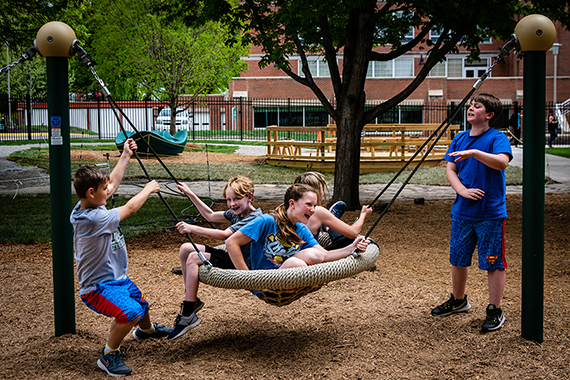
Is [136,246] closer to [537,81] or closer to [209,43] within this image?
[537,81]

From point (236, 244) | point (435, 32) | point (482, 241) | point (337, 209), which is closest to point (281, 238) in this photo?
point (236, 244)

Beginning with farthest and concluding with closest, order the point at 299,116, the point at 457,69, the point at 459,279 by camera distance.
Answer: the point at 457,69, the point at 299,116, the point at 459,279

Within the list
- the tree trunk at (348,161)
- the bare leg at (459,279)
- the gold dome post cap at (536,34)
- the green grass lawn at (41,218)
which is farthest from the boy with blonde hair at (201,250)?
the tree trunk at (348,161)

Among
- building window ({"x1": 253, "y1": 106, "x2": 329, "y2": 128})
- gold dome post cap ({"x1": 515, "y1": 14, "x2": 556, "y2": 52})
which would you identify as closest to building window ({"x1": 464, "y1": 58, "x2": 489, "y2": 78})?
building window ({"x1": 253, "y1": 106, "x2": 329, "y2": 128})

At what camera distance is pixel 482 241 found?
3521 millimetres

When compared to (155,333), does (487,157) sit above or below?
above

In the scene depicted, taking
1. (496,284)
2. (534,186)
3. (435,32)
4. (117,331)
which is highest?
(435,32)

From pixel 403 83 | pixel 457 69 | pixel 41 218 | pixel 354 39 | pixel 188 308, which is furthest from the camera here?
pixel 457 69

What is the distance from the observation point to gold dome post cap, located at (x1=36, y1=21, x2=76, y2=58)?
3266 millimetres

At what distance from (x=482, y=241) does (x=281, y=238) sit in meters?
1.39

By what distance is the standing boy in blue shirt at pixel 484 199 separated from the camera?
11.3ft

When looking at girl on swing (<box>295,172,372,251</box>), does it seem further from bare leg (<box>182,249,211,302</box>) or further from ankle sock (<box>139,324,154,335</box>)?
ankle sock (<box>139,324,154,335</box>)

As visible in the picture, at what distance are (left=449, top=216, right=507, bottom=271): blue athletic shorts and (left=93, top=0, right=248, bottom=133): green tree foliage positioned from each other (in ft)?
59.2

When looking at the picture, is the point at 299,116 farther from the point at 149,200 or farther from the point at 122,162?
the point at 122,162
